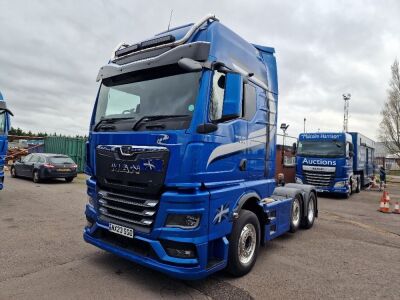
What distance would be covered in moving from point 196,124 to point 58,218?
590 cm

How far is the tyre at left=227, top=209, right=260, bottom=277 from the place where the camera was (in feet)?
15.0

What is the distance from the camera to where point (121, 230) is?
173 inches

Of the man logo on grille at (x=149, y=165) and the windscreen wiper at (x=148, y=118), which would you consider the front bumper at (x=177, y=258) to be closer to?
the man logo on grille at (x=149, y=165)

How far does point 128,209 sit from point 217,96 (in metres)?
1.86

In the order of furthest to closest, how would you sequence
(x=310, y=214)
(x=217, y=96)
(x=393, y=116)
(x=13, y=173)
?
(x=393, y=116) → (x=13, y=173) → (x=310, y=214) → (x=217, y=96)

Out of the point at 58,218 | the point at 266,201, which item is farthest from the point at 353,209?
the point at 58,218

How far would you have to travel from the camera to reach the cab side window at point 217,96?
4.16 m

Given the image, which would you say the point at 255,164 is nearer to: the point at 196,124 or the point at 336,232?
the point at 196,124

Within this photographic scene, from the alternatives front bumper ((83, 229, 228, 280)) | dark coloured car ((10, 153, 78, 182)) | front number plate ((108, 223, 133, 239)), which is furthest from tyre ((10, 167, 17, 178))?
front bumper ((83, 229, 228, 280))

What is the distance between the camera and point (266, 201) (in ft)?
18.9

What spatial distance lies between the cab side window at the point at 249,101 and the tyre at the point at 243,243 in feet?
4.65

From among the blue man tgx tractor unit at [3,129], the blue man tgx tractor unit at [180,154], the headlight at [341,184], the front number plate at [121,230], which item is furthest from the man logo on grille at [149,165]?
the headlight at [341,184]

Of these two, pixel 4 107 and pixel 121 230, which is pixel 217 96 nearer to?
pixel 121 230

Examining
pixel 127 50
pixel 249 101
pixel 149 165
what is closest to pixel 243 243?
pixel 149 165
